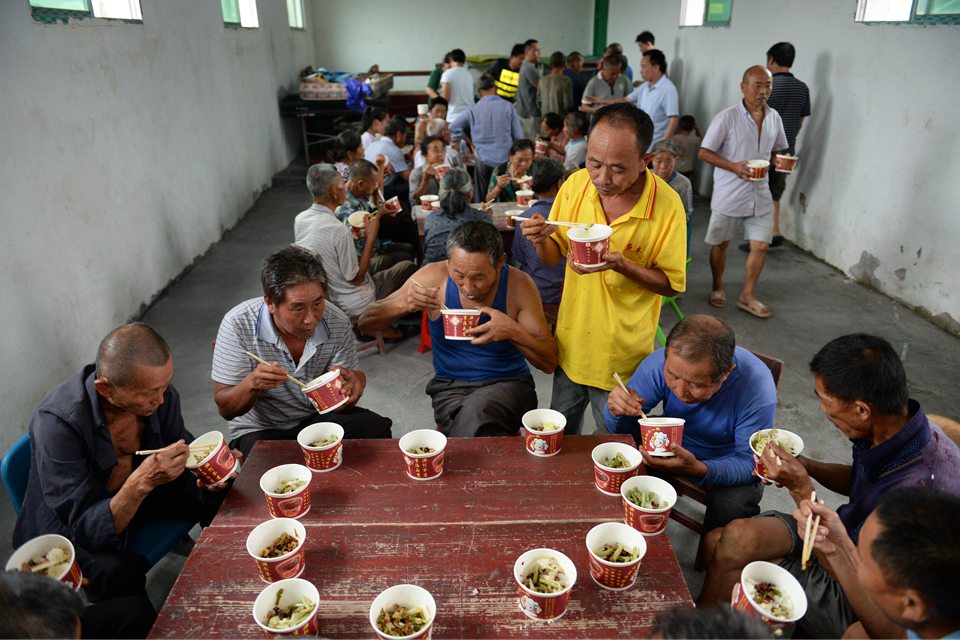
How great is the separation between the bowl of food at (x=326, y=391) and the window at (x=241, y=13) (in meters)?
8.08

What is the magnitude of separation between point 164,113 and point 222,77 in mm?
2163

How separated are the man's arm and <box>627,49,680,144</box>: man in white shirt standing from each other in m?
5.16

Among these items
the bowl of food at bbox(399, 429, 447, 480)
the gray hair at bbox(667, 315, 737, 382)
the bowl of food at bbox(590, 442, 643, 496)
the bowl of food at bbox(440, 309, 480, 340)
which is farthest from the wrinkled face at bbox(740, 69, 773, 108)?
the bowl of food at bbox(399, 429, 447, 480)

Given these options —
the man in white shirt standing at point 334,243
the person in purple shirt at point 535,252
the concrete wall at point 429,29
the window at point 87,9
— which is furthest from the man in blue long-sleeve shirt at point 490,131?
the concrete wall at point 429,29

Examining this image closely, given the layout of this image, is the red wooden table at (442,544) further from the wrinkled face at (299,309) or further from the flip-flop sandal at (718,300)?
the flip-flop sandal at (718,300)

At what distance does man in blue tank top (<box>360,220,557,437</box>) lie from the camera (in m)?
2.65

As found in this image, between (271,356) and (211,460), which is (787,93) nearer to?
(271,356)

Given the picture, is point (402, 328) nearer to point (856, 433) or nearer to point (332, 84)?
point (856, 433)

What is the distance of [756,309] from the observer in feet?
17.3

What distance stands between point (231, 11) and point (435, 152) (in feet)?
17.2

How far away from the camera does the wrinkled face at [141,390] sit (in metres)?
2.01

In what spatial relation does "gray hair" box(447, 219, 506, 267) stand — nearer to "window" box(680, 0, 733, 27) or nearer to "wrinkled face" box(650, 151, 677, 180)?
"wrinkled face" box(650, 151, 677, 180)

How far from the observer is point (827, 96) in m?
6.16

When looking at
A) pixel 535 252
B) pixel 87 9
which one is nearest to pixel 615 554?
pixel 535 252
